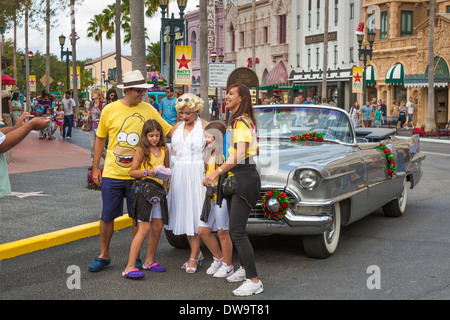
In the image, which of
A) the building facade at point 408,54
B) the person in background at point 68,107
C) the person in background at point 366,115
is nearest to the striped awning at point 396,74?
the building facade at point 408,54

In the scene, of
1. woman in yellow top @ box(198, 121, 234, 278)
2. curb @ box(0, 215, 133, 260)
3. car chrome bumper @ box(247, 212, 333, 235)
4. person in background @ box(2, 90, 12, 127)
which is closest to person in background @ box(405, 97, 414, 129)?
person in background @ box(2, 90, 12, 127)

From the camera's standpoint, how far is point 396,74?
44000 mm

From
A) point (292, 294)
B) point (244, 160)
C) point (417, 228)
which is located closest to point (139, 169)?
point (244, 160)

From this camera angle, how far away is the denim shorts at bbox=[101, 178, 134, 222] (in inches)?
248

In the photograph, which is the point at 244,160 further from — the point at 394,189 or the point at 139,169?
the point at 394,189

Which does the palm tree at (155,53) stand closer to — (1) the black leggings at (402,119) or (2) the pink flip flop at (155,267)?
(1) the black leggings at (402,119)

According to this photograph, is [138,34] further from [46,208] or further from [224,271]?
[224,271]

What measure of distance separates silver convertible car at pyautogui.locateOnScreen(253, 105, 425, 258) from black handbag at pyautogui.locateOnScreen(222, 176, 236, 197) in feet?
3.04

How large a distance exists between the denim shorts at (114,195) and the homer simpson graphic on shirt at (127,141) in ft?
0.58

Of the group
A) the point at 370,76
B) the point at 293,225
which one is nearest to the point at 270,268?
the point at 293,225

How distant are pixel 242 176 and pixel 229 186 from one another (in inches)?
5.4

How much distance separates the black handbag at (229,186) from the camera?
5586 millimetres

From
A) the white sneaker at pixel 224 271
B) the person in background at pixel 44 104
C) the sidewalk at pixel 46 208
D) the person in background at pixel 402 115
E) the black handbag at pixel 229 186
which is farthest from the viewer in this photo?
the person in background at pixel 402 115
